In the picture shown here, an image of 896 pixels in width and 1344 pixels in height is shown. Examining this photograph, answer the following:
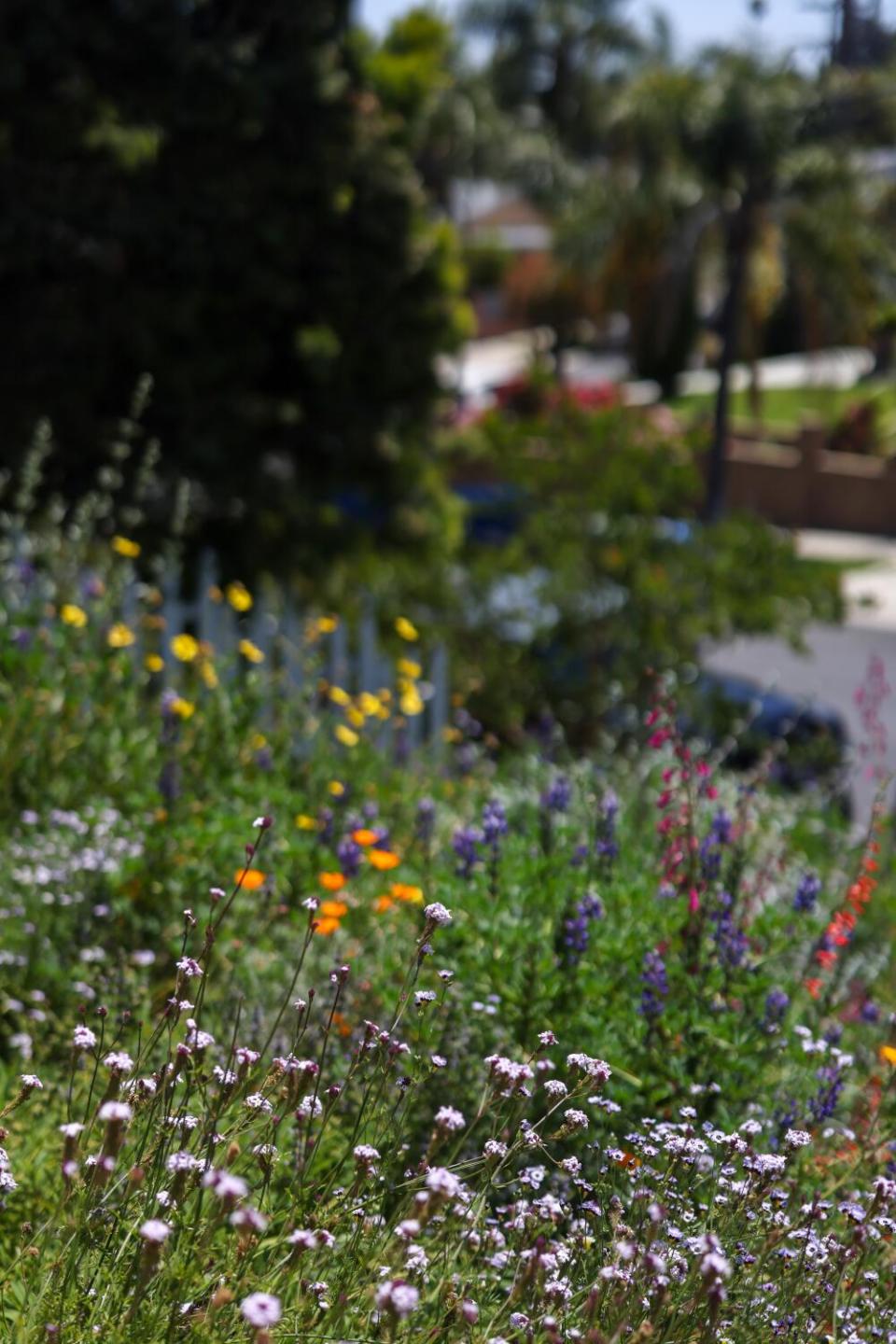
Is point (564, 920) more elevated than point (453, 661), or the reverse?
point (453, 661)

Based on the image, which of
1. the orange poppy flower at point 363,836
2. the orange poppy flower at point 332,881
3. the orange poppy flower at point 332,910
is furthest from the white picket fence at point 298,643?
the orange poppy flower at point 332,910

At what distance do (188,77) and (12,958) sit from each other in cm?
621

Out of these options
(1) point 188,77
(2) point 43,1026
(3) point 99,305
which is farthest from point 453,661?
(2) point 43,1026

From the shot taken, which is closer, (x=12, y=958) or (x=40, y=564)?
(x=12, y=958)

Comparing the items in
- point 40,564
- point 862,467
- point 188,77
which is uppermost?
point 862,467

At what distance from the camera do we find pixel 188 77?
900cm

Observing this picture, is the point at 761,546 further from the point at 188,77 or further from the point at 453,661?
the point at 188,77

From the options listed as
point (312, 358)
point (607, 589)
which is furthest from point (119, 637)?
point (607, 589)

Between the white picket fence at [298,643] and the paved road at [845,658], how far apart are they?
378 centimetres

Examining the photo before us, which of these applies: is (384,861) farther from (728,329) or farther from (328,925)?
(728,329)

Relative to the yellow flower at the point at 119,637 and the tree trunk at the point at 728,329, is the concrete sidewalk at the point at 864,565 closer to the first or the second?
the tree trunk at the point at 728,329

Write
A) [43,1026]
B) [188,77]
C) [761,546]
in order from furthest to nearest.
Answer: [761,546] → [188,77] → [43,1026]

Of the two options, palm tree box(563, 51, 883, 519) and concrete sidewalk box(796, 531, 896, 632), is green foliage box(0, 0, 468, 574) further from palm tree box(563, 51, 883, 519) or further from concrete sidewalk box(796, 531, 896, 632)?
palm tree box(563, 51, 883, 519)

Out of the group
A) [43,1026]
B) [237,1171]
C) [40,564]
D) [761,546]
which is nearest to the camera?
[237,1171]
